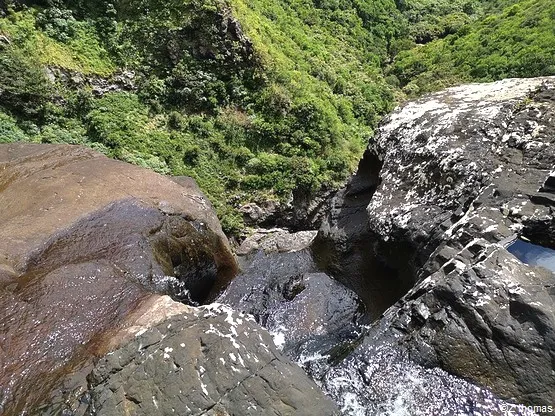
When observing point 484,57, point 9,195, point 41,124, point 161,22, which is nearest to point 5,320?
point 9,195

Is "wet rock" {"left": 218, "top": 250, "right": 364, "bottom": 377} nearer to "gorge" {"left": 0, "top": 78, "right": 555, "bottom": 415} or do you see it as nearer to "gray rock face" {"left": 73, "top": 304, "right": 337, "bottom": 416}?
"gorge" {"left": 0, "top": 78, "right": 555, "bottom": 415}

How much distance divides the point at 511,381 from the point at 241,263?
9.49 meters

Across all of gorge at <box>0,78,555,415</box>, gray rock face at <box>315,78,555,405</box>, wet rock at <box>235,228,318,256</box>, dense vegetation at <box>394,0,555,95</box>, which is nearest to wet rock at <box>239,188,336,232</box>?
wet rock at <box>235,228,318,256</box>

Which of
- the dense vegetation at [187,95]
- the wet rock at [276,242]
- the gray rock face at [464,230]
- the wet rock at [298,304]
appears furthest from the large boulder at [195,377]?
the dense vegetation at [187,95]

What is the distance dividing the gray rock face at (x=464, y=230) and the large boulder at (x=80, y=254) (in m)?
4.06

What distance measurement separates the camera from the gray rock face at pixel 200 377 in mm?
5176

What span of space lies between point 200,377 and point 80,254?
14.7ft

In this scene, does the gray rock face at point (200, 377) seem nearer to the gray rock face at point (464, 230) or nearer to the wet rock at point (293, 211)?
the gray rock face at point (464, 230)

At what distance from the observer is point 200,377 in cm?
543

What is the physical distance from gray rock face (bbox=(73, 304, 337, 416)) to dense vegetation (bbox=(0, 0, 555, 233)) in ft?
38.8

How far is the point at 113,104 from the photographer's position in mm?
19172

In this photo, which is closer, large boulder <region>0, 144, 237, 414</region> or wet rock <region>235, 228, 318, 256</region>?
large boulder <region>0, 144, 237, 414</region>

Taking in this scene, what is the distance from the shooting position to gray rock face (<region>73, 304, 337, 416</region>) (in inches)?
204

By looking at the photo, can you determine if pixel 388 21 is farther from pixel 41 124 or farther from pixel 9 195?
pixel 9 195
